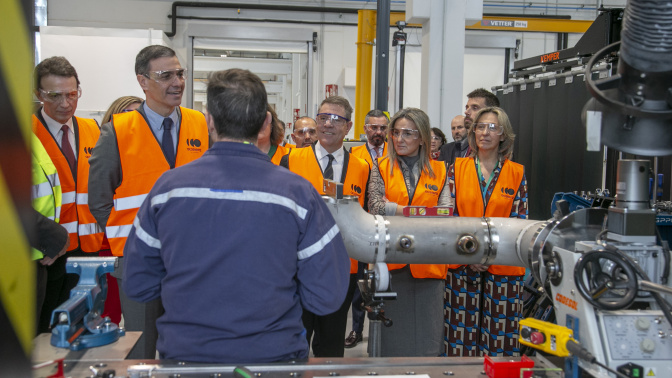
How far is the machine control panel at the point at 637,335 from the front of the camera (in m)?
1.12

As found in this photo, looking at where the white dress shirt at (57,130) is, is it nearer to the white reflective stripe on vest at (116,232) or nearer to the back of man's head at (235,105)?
the white reflective stripe on vest at (116,232)

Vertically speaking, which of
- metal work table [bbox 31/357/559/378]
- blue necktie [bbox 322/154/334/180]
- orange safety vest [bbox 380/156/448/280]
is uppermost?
blue necktie [bbox 322/154/334/180]

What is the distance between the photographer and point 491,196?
2.69 metres

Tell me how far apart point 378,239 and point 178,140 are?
3.85 ft

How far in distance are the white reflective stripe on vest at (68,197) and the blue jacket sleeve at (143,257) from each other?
1.40 meters

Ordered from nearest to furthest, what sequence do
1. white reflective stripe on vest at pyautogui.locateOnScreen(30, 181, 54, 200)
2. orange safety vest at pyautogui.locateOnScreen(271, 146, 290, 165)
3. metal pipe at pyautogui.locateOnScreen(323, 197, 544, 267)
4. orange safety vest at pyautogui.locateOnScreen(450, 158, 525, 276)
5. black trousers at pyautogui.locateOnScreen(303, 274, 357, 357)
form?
metal pipe at pyautogui.locateOnScreen(323, 197, 544, 267) < white reflective stripe on vest at pyautogui.locateOnScreen(30, 181, 54, 200) < black trousers at pyautogui.locateOnScreen(303, 274, 357, 357) < orange safety vest at pyautogui.locateOnScreen(450, 158, 525, 276) < orange safety vest at pyautogui.locateOnScreen(271, 146, 290, 165)

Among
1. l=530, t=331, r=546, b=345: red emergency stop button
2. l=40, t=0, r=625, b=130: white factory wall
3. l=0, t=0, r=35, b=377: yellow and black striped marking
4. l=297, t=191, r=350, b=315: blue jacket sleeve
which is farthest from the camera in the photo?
l=40, t=0, r=625, b=130: white factory wall

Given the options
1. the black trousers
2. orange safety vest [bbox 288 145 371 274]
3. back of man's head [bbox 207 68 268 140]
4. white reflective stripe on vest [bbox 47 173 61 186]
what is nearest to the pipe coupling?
back of man's head [bbox 207 68 268 140]

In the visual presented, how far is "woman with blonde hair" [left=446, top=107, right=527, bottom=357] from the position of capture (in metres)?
2.63

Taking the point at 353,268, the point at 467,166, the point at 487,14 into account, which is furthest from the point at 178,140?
the point at 487,14

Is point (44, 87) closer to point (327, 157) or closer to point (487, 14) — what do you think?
point (327, 157)

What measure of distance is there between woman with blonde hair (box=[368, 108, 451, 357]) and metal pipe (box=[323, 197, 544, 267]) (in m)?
1.04

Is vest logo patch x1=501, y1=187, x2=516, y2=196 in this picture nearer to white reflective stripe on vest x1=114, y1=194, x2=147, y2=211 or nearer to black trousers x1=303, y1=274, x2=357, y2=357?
black trousers x1=303, y1=274, x2=357, y2=357

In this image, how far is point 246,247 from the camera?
50.2 inches
